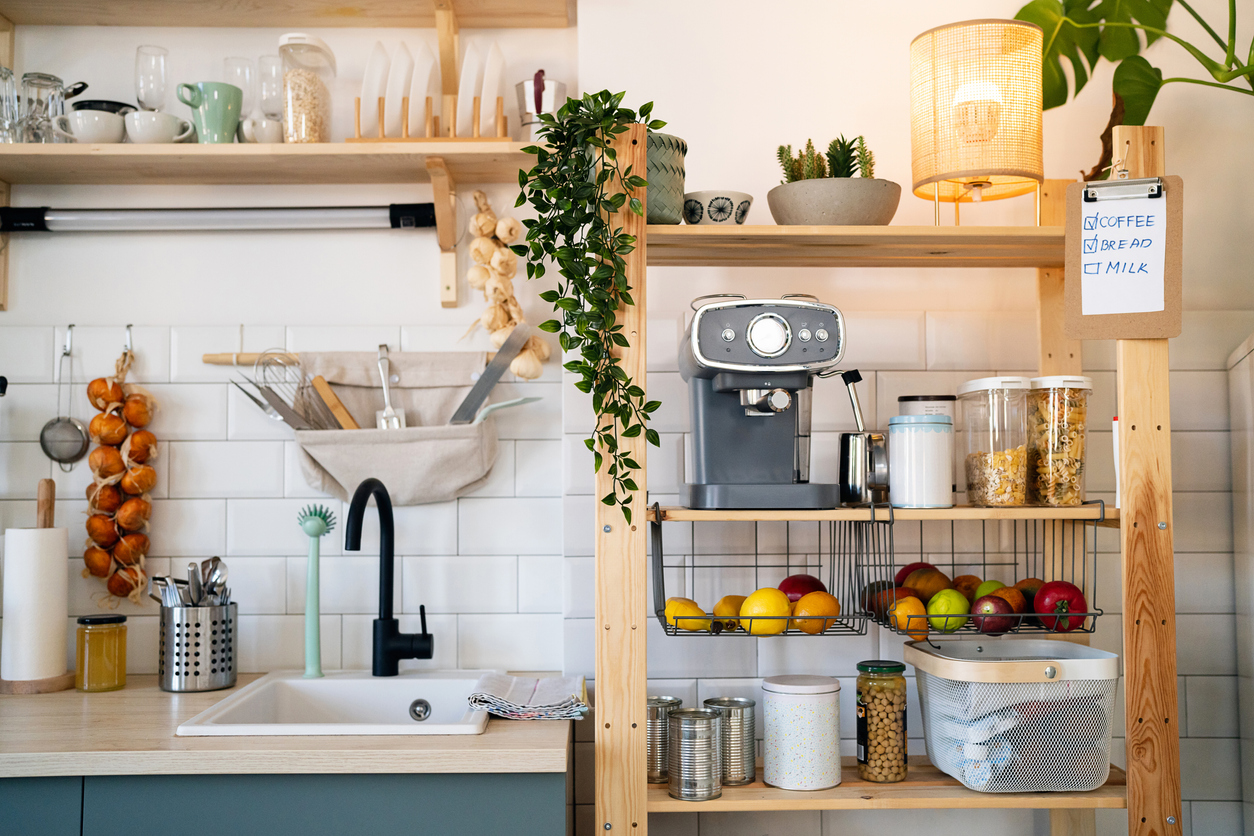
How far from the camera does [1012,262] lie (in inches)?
67.9

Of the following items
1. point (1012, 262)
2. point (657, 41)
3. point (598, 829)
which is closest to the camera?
point (598, 829)

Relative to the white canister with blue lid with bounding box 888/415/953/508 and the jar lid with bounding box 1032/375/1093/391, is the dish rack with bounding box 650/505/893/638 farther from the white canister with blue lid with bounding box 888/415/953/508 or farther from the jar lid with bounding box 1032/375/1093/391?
the jar lid with bounding box 1032/375/1093/391

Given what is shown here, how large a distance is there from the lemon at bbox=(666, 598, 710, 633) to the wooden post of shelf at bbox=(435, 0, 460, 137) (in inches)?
39.6

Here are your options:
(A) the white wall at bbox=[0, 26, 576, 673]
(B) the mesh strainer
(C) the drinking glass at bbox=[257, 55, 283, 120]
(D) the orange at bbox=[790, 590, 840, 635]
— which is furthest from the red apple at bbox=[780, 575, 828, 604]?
(B) the mesh strainer

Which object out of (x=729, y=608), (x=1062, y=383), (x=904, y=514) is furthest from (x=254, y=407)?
(x=1062, y=383)

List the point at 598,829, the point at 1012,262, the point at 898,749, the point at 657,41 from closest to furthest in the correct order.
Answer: the point at 598,829 → the point at 898,749 → the point at 1012,262 → the point at 657,41

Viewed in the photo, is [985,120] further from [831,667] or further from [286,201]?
[286,201]

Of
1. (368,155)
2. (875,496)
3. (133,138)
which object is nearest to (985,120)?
(875,496)

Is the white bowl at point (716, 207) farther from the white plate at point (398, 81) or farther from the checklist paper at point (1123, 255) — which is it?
the white plate at point (398, 81)

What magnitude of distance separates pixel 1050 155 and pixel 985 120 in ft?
1.58

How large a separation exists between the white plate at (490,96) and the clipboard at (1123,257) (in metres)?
1.06

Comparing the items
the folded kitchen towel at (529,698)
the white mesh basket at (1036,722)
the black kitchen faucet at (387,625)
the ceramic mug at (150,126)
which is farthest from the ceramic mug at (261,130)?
the white mesh basket at (1036,722)

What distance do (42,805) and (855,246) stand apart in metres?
1.52

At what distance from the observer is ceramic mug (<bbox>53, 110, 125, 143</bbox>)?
5.79ft
